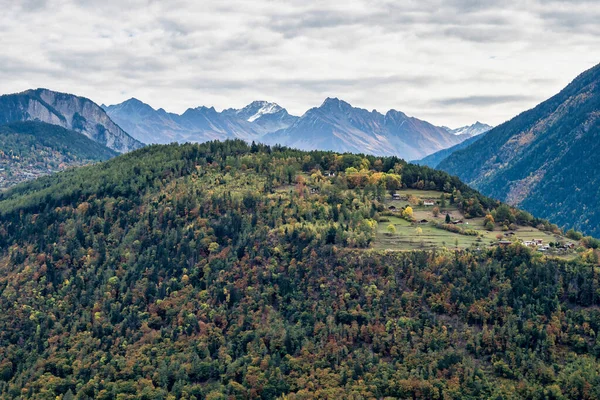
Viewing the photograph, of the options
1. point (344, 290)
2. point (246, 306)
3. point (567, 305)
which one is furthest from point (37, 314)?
point (567, 305)

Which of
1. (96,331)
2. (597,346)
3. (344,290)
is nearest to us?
(597,346)

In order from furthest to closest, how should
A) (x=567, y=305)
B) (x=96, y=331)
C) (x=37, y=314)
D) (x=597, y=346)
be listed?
(x=37, y=314), (x=96, y=331), (x=567, y=305), (x=597, y=346)

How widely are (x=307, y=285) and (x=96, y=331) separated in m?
67.5

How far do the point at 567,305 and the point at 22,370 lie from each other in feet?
513

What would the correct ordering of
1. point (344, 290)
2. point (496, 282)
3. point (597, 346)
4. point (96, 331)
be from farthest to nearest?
point (96, 331), point (344, 290), point (496, 282), point (597, 346)

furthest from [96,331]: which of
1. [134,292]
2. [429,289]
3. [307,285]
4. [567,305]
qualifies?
[567,305]

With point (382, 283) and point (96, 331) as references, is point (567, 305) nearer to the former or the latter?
point (382, 283)

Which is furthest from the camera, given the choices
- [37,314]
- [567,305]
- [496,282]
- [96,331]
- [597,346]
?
[37,314]

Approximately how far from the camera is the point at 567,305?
148 metres

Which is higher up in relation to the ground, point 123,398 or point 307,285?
point 307,285

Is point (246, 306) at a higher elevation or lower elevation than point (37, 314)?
higher

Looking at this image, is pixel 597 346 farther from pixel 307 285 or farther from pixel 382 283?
pixel 307 285

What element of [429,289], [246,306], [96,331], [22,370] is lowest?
[22,370]

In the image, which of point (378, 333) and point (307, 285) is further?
point (307, 285)
